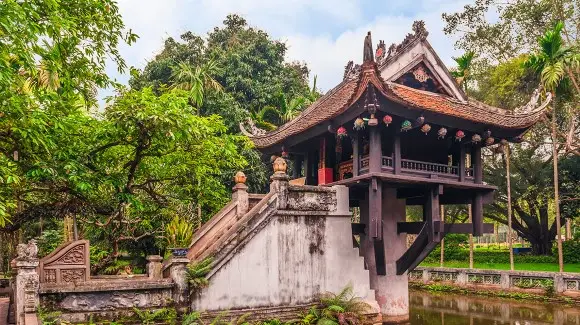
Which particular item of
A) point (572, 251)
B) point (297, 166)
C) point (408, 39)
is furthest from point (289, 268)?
point (572, 251)

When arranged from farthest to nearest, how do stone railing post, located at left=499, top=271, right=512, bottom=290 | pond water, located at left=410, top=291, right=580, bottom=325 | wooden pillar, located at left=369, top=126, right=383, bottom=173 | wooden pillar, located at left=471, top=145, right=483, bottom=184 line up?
stone railing post, located at left=499, top=271, right=512, bottom=290 < pond water, located at left=410, top=291, right=580, bottom=325 < wooden pillar, located at left=471, top=145, right=483, bottom=184 < wooden pillar, located at left=369, top=126, right=383, bottom=173

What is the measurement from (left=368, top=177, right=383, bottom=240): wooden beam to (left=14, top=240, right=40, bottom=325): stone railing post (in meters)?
6.50

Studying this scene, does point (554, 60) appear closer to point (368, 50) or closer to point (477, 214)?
point (477, 214)

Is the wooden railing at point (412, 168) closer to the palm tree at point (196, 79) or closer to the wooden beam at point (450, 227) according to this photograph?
the wooden beam at point (450, 227)

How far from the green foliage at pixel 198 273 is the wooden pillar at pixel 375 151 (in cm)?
404

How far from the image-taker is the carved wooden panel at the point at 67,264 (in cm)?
836

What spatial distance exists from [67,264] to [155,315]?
5.98 feet

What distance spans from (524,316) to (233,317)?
9.51 meters

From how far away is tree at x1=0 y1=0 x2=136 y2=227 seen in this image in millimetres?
5574

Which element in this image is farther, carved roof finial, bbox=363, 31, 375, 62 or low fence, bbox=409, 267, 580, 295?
low fence, bbox=409, 267, 580, 295

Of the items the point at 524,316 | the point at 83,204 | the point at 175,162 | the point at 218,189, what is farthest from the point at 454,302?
the point at 83,204

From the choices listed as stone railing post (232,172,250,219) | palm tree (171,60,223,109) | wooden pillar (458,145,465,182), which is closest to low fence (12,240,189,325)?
stone railing post (232,172,250,219)

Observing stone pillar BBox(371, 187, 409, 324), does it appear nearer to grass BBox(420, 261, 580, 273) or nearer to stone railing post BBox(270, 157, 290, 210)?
stone railing post BBox(270, 157, 290, 210)

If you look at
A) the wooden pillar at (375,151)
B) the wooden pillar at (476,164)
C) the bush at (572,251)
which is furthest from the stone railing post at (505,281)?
the wooden pillar at (375,151)
